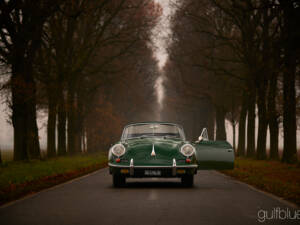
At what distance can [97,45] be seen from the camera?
30375mm

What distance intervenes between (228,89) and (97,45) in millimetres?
9947

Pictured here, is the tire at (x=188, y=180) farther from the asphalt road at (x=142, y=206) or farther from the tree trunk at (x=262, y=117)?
the tree trunk at (x=262, y=117)

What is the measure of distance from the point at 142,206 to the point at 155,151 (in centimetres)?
335

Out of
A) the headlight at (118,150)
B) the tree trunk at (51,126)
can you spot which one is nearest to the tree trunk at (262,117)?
the tree trunk at (51,126)

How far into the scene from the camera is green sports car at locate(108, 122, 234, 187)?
1232cm

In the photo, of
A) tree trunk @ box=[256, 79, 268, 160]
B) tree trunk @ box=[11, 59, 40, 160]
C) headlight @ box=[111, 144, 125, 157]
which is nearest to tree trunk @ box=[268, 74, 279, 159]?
tree trunk @ box=[256, 79, 268, 160]

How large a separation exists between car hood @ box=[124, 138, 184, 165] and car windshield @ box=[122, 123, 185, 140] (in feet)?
3.89

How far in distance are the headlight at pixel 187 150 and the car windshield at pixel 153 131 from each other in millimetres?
1283

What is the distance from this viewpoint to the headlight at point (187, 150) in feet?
40.9

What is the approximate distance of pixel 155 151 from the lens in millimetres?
12430

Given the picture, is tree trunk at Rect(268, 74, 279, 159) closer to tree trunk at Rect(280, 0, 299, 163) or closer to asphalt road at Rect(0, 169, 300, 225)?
tree trunk at Rect(280, 0, 299, 163)

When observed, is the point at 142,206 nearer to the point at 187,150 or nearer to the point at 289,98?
the point at 187,150

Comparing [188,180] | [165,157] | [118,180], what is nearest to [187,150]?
[165,157]

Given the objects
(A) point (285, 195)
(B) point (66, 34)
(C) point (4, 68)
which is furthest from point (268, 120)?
(A) point (285, 195)
